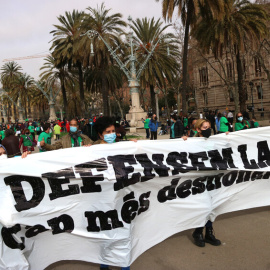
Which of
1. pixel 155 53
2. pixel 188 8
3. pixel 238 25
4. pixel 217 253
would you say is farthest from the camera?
pixel 155 53

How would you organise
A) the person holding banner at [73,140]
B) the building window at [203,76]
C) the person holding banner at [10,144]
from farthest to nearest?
the building window at [203,76] < the person holding banner at [10,144] < the person holding banner at [73,140]

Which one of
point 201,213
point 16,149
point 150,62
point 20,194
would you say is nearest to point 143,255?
point 201,213

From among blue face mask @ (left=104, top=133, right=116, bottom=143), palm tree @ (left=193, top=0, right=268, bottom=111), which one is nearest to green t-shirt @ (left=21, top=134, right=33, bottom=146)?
blue face mask @ (left=104, top=133, right=116, bottom=143)

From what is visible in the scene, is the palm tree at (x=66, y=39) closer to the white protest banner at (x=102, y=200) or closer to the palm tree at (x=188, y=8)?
the palm tree at (x=188, y=8)

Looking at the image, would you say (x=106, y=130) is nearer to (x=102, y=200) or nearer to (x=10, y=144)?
(x=102, y=200)

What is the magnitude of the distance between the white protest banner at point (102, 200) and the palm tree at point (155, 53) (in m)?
25.0

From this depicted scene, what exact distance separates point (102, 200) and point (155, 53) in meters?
26.6

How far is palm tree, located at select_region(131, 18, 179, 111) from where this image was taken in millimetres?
28219

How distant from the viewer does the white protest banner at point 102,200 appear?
123 inches

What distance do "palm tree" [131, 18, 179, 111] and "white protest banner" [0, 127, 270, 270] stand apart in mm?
25011

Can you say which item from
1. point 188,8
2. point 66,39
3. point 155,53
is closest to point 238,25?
point 188,8

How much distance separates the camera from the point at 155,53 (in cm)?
2841

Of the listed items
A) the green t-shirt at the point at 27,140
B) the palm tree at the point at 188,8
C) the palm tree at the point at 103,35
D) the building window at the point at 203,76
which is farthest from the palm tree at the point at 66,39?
the building window at the point at 203,76

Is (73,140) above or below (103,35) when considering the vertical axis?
below
